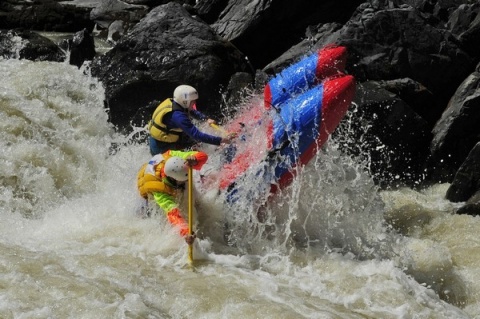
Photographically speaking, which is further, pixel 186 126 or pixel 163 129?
pixel 163 129

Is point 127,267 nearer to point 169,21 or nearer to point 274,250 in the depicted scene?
point 274,250

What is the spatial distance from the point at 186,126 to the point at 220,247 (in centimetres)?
138

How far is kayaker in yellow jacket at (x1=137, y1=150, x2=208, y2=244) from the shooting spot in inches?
250

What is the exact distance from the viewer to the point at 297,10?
41.6 ft

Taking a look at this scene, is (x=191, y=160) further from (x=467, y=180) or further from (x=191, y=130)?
(x=467, y=180)

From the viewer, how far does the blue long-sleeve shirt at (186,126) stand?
6941mm

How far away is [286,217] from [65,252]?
7.24ft

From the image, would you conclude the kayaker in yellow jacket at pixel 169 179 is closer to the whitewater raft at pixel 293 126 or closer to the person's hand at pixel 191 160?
the person's hand at pixel 191 160

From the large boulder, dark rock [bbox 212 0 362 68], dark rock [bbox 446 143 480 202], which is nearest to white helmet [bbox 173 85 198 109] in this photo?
the large boulder

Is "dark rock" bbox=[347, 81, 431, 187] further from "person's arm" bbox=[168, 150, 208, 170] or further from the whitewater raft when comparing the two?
"person's arm" bbox=[168, 150, 208, 170]

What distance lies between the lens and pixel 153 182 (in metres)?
6.60

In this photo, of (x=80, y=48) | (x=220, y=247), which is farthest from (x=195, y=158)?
(x=80, y=48)

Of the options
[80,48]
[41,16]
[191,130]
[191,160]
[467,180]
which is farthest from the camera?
[41,16]

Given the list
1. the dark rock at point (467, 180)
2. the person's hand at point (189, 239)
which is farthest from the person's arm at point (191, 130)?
the dark rock at point (467, 180)
